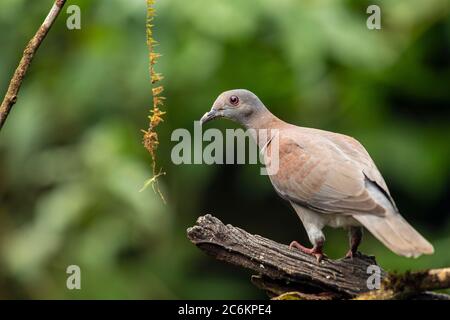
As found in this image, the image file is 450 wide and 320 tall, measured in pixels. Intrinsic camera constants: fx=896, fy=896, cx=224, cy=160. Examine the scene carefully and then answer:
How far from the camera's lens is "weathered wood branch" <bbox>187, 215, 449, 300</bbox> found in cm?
400

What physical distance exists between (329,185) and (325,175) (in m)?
0.10

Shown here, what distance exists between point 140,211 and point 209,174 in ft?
3.66

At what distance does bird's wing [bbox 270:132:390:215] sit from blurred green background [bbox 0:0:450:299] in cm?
181

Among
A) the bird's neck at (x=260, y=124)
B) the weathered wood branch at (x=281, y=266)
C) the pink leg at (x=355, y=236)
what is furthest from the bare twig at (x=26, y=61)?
the bird's neck at (x=260, y=124)

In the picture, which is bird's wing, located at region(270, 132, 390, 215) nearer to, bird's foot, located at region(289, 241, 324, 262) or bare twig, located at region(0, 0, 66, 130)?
bird's foot, located at region(289, 241, 324, 262)

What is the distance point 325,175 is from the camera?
4680 millimetres

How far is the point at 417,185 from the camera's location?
7574 mm

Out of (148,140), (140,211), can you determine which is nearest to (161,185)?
(140,211)

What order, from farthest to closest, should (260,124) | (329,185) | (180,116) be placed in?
(180,116), (260,124), (329,185)

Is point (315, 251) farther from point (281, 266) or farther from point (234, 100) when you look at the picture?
point (234, 100)

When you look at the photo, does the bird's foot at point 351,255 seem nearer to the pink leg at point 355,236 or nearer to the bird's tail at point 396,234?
the pink leg at point 355,236

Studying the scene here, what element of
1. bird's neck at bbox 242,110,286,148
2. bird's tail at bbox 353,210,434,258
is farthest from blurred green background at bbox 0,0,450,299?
bird's tail at bbox 353,210,434,258

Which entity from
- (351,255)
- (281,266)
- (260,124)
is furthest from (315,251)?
(260,124)

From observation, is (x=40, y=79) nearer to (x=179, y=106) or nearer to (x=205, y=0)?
(x=179, y=106)
